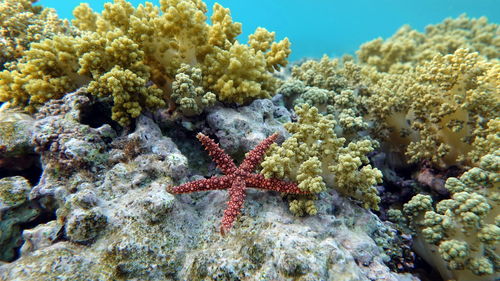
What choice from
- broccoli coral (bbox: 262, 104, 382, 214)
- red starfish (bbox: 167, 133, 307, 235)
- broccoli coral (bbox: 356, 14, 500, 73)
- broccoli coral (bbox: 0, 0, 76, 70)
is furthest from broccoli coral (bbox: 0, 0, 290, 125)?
broccoli coral (bbox: 356, 14, 500, 73)

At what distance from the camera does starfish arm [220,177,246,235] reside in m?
2.76

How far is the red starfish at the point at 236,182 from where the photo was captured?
2952 millimetres

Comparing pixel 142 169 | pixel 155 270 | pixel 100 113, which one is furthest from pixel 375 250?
pixel 100 113

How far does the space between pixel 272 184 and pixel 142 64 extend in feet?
A: 8.41

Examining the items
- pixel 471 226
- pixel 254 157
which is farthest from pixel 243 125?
pixel 471 226

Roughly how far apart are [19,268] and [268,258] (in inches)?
92.5

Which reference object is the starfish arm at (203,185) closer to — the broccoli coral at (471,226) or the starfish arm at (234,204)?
the starfish arm at (234,204)

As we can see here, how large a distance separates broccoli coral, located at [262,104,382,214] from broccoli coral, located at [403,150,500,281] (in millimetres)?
704

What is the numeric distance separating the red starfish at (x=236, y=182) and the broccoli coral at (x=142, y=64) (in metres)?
1.02

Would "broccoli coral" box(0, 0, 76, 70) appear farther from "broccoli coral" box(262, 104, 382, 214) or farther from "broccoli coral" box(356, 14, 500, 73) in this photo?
"broccoli coral" box(356, 14, 500, 73)

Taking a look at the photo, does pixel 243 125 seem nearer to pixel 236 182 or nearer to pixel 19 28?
pixel 236 182

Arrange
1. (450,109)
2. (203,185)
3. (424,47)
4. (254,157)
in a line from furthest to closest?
1. (424,47)
2. (450,109)
3. (254,157)
4. (203,185)

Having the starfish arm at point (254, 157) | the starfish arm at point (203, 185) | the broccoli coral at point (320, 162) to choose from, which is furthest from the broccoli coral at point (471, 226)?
the starfish arm at point (203, 185)

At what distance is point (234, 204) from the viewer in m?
2.88
